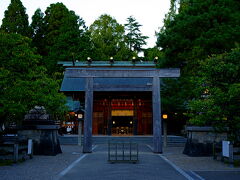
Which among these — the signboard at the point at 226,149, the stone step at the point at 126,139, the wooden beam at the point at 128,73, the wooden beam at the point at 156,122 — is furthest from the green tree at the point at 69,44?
the signboard at the point at 226,149

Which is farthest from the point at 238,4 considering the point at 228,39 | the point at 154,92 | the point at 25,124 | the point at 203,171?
the point at 25,124

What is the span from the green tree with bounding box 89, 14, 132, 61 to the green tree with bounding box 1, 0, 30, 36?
11220 millimetres

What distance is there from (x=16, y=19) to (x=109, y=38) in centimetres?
1576

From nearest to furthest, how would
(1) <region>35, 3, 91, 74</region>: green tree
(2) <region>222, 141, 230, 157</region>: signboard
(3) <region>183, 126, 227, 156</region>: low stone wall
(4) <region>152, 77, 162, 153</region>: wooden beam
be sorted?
1. (2) <region>222, 141, 230, 157</region>: signboard
2. (3) <region>183, 126, 227, 156</region>: low stone wall
3. (4) <region>152, 77, 162, 153</region>: wooden beam
4. (1) <region>35, 3, 91, 74</region>: green tree

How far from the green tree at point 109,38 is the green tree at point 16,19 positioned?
11.2 metres

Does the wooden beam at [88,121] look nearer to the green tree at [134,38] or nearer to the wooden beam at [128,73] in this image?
the wooden beam at [128,73]

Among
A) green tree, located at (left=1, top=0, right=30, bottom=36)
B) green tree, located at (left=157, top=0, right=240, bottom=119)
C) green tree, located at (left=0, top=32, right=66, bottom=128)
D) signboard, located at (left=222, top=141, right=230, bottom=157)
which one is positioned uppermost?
green tree, located at (left=1, top=0, right=30, bottom=36)

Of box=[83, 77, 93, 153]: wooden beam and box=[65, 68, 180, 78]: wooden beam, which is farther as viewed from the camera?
box=[65, 68, 180, 78]: wooden beam

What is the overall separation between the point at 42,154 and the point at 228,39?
45.6 ft

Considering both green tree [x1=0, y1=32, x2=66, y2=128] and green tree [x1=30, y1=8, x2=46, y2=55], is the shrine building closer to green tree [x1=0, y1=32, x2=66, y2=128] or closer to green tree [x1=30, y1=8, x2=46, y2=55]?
green tree [x1=30, y1=8, x2=46, y2=55]

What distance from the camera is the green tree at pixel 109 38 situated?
49.5 metres

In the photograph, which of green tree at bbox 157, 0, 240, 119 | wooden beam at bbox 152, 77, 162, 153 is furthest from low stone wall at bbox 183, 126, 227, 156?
green tree at bbox 157, 0, 240, 119

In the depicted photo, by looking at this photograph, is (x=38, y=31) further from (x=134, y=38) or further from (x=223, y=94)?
(x=223, y=94)

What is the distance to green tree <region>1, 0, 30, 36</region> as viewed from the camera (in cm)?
4916
